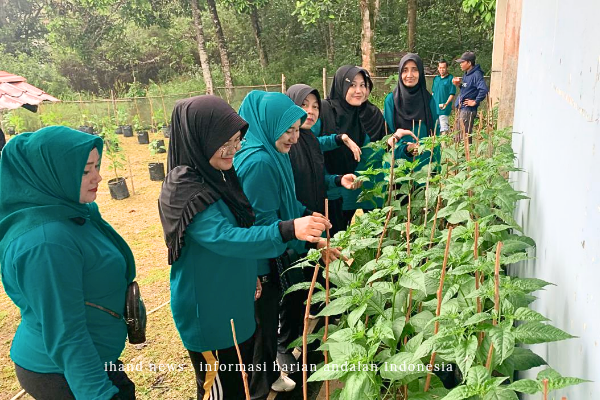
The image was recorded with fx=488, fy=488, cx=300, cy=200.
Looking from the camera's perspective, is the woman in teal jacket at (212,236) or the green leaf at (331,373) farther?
the woman in teal jacket at (212,236)

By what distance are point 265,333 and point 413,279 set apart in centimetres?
112

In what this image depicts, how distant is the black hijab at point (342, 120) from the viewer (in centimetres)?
326

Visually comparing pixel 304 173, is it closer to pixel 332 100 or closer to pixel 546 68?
pixel 332 100

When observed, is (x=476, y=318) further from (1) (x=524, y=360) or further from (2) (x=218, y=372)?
(2) (x=218, y=372)

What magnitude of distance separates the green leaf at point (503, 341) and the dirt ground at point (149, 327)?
2.09 meters

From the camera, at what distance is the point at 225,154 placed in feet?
5.84

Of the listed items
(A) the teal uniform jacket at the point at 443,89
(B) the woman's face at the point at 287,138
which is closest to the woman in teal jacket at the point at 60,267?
(B) the woman's face at the point at 287,138

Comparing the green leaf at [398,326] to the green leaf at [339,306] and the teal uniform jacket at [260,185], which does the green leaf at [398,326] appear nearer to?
the green leaf at [339,306]

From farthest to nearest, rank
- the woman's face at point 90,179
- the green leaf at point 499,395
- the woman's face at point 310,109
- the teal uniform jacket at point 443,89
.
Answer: the teal uniform jacket at point 443,89, the woman's face at point 310,109, the woman's face at point 90,179, the green leaf at point 499,395

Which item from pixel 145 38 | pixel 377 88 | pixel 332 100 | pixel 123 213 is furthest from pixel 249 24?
pixel 332 100

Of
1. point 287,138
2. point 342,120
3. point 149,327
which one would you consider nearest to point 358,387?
point 287,138

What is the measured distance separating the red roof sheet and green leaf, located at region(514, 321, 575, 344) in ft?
20.3

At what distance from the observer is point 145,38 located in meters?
18.4

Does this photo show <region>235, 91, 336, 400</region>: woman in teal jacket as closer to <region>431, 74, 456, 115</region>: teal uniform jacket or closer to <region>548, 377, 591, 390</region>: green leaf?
<region>548, 377, 591, 390</region>: green leaf
